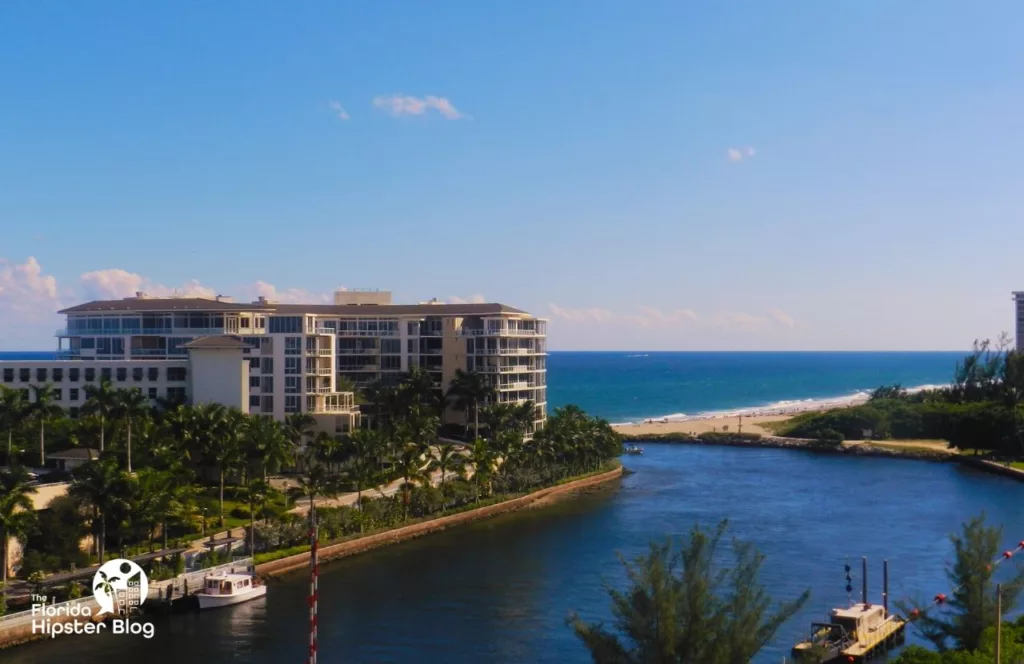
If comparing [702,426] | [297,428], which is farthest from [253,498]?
[702,426]

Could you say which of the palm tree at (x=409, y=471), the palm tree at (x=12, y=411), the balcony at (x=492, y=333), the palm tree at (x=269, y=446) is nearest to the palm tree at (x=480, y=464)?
the palm tree at (x=409, y=471)

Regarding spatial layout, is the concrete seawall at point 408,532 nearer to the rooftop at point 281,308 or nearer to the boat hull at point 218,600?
the boat hull at point 218,600

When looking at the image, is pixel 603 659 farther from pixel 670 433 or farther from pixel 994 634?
pixel 670 433

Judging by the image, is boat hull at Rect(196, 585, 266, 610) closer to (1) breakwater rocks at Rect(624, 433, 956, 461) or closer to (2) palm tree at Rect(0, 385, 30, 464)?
(2) palm tree at Rect(0, 385, 30, 464)

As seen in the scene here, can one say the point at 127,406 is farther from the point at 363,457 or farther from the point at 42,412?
the point at 363,457

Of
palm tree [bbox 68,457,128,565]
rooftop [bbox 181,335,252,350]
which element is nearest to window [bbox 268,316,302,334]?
rooftop [bbox 181,335,252,350]

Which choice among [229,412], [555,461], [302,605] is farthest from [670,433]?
[302,605]
